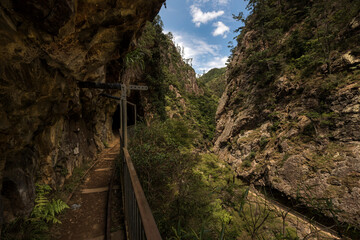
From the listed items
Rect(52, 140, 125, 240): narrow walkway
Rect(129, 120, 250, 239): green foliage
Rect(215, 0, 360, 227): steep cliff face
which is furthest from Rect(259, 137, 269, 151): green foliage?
Rect(52, 140, 125, 240): narrow walkway

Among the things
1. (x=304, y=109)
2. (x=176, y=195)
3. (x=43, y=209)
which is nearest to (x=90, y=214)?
(x=43, y=209)

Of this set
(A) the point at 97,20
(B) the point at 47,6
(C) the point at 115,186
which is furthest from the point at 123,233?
(A) the point at 97,20

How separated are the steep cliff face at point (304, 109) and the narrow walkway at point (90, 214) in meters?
6.45

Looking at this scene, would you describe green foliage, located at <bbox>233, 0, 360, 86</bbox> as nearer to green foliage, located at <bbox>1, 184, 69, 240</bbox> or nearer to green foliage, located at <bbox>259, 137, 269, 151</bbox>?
green foliage, located at <bbox>259, 137, 269, 151</bbox>

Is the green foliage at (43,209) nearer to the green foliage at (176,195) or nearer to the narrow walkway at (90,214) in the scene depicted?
the narrow walkway at (90,214)

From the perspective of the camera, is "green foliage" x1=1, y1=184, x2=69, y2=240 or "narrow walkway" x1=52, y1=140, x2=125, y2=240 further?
"narrow walkway" x1=52, y1=140, x2=125, y2=240

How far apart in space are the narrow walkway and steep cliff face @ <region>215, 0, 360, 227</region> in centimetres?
645

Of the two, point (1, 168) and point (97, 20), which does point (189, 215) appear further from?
point (97, 20)

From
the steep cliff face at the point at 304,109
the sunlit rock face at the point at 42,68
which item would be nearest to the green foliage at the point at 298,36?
the steep cliff face at the point at 304,109

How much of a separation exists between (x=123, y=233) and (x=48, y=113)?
12.3ft

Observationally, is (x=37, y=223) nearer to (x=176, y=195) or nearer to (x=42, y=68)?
(x=176, y=195)

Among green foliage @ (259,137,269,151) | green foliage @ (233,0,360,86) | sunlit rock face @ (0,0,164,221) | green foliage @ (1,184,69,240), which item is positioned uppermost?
green foliage @ (233,0,360,86)

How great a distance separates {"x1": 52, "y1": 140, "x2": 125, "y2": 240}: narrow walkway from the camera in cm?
349

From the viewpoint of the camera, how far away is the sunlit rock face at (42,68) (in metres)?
Answer: 2.65
